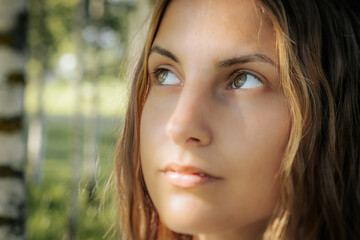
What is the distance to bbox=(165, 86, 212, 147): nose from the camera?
Answer: 135 centimetres

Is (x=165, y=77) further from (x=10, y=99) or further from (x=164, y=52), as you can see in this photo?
(x=10, y=99)

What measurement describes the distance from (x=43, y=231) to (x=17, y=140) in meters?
3.54

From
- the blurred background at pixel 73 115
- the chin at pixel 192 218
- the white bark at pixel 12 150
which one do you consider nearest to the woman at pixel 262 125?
the chin at pixel 192 218

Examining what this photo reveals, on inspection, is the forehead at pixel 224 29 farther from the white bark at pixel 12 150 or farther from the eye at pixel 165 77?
the white bark at pixel 12 150

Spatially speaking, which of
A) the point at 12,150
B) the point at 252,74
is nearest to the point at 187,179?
the point at 252,74

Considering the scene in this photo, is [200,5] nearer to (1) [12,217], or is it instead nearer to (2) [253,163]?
(2) [253,163]

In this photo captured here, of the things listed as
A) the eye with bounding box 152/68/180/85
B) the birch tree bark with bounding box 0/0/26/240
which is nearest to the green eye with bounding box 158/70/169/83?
the eye with bounding box 152/68/180/85

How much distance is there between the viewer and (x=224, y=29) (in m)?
1.45

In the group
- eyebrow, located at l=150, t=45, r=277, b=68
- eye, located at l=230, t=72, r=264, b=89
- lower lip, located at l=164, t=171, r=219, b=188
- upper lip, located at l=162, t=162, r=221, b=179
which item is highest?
eyebrow, located at l=150, t=45, r=277, b=68

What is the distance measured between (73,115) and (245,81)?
24.3 ft

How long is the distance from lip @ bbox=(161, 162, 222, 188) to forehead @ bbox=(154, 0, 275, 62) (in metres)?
0.36

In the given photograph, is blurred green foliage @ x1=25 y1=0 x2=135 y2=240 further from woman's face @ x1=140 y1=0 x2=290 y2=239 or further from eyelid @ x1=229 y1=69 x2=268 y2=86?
eyelid @ x1=229 y1=69 x2=268 y2=86

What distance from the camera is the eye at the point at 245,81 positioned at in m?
1.44

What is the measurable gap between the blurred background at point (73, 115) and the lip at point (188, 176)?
0.43 meters
